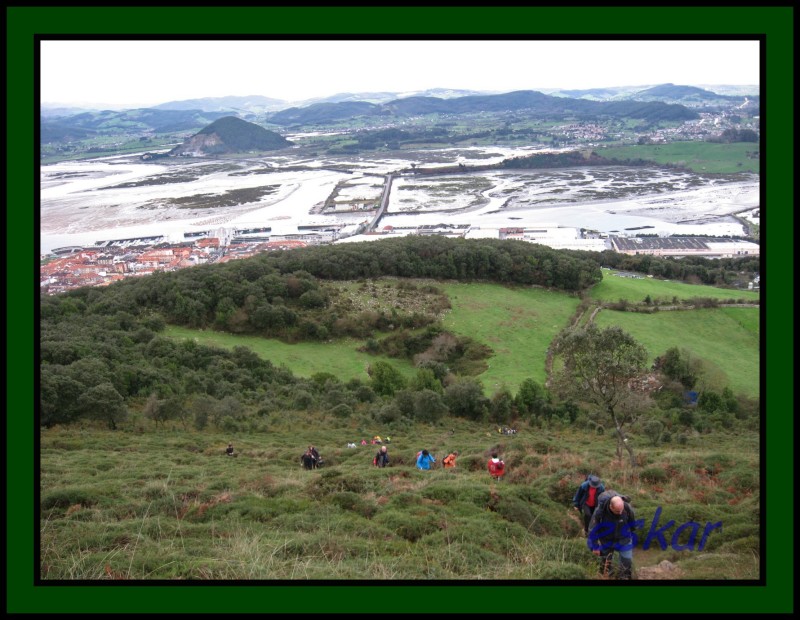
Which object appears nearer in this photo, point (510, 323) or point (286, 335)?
point (286, 335)

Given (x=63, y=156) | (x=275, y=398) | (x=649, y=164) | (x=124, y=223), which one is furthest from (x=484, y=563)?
A: (x=649, y=164)

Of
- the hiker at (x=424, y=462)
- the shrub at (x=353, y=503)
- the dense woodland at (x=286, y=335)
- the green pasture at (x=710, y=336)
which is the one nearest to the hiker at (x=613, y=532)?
the shrub at (x=353, y=503)

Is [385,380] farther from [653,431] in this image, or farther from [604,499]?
[604,499]

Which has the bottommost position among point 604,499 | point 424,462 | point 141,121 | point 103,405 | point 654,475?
point 103,405

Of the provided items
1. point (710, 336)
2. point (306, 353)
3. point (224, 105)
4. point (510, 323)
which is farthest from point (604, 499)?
point (224, 105)

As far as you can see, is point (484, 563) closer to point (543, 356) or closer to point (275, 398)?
point (275, 398)

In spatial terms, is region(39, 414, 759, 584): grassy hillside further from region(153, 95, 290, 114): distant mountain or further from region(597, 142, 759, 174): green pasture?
region(153, 95, 290, 114): distant mountain
